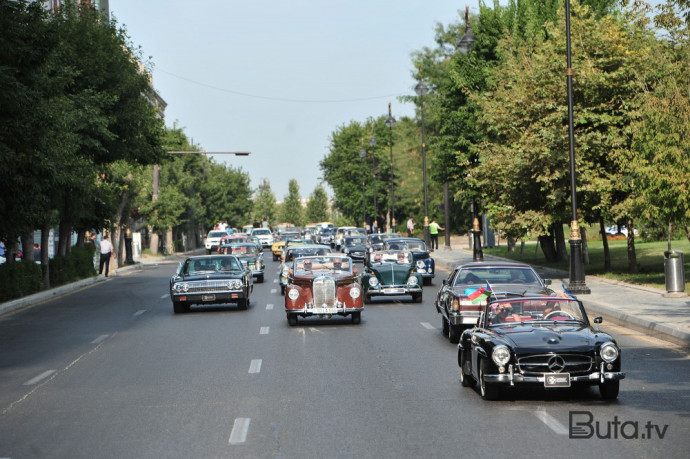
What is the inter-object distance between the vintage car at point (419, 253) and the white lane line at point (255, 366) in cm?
1912

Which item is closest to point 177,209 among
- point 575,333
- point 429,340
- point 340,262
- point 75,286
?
point 75,286

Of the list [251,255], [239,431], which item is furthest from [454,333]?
[251,255]

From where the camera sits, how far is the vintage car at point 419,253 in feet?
118

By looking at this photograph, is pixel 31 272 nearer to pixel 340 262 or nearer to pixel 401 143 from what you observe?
pixel 340 262

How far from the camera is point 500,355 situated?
11484 mm

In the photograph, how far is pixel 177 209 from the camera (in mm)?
72625

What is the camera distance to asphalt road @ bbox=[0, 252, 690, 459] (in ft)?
31.0

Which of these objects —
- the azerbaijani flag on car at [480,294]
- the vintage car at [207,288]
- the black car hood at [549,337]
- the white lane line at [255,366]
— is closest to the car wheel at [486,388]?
the black car hood at [549,337]

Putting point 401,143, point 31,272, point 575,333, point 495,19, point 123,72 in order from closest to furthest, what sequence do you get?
point 575,333 → point 31,272 → point 123,72 → point 495,19 → point 401,143

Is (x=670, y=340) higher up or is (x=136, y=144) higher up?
(x=136, y=144)

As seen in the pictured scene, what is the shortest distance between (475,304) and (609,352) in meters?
6.60

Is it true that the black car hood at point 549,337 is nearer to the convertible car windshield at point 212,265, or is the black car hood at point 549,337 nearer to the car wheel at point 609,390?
the car wheel at point 609,390

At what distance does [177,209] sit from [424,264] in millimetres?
39564

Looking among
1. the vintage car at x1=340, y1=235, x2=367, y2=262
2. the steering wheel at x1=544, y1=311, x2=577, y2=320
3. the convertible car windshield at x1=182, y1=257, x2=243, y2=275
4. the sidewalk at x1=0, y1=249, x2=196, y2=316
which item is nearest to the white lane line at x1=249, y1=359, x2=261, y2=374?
the steering wheel at x1=544, y1=311, x2=577, y2=320
